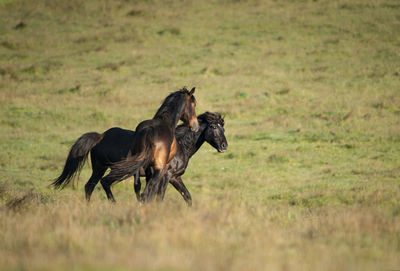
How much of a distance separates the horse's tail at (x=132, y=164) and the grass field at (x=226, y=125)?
1.51ft

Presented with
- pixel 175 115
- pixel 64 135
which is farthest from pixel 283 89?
pixel 175 115

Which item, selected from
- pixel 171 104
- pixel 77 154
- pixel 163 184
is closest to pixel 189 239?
pixel 163 184

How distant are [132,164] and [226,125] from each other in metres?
13.0

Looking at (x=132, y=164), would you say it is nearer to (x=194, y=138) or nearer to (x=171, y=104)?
(x=171, y=104)

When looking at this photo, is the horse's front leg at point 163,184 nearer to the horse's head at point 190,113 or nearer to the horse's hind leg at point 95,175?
the horse's head at point 190,113

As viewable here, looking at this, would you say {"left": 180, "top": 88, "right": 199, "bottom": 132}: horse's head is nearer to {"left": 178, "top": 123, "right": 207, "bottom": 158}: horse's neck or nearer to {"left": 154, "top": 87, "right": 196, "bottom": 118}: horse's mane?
{"left": 154, "top": 87, "right": 196, "bottom": 118}: horse's mane

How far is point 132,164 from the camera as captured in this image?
7840mm

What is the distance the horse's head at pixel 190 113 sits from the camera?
903 centimetres

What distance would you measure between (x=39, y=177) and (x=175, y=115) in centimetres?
639

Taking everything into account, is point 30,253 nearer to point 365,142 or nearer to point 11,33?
point 365,142

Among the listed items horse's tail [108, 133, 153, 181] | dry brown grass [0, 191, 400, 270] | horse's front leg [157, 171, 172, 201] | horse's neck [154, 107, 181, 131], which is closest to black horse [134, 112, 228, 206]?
horse's front leg [157, 171, 172, 201]

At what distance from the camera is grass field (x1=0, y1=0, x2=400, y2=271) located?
5.15 m

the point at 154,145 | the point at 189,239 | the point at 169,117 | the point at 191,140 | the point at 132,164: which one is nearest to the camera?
the point at 189,239

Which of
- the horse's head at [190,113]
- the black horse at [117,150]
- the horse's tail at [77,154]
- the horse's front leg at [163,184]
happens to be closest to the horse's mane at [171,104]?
the horse's head at [190,113]
